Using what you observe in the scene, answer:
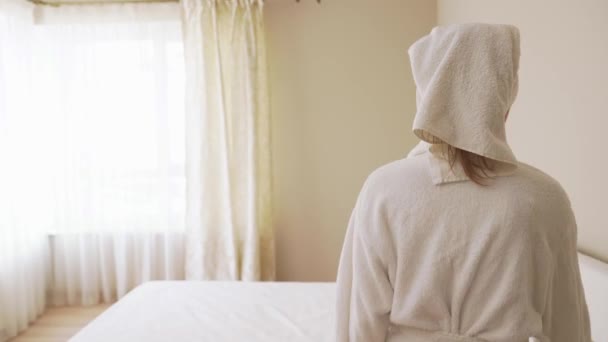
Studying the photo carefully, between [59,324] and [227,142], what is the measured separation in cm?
175

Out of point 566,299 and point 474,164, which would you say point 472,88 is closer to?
point 474,164

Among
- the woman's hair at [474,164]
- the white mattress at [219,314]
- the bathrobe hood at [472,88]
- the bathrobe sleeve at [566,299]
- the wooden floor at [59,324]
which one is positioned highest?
the bathrobe hood at [472,88]

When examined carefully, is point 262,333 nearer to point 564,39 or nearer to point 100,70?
point 564,39

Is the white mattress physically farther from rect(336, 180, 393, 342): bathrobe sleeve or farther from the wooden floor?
the wooden floor

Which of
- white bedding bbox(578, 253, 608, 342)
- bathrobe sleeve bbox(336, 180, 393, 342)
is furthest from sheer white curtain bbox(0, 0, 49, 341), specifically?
white bedding bbox(578, 253, 608, 342)

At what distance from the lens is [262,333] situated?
1.69 meters

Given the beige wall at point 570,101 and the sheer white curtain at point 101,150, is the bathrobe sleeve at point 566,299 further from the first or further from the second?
the sheer white curtain at point 101,150

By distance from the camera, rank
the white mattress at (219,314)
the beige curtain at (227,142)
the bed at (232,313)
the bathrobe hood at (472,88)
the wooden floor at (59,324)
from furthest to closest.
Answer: the beige curtain at (227,142) < the wooden floor at (59,324) < the white mattress at (219,314) < the bed at (232,313) < the bathrobe hood at (472,88)

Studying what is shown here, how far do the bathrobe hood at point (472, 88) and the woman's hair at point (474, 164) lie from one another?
0.03 meters

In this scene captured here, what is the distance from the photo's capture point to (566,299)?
883mm

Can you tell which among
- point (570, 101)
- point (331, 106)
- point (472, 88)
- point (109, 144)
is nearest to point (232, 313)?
point (472, 88)

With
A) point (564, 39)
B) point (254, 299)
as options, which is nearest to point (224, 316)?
point (254, 299)

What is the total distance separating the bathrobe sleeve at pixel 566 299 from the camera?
865mm

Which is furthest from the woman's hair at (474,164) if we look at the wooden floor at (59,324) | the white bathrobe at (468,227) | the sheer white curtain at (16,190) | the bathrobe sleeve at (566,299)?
the sheer white curtain at (16,190)
